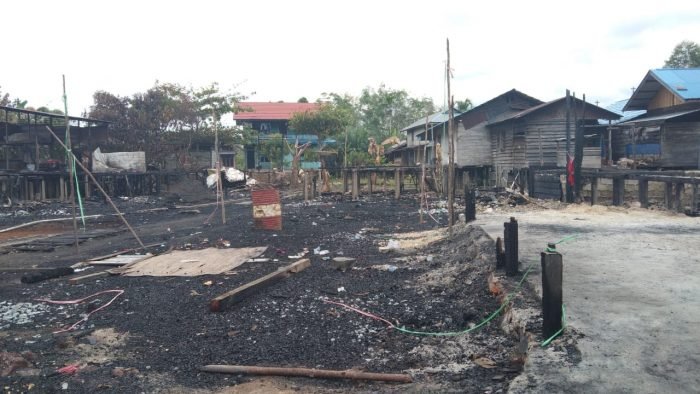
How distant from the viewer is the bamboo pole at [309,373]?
4488 mm

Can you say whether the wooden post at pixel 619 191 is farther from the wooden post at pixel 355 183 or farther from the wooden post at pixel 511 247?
the wooden post at pixel 355 183

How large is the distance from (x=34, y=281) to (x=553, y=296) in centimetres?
804

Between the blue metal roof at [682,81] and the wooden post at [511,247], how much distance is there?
1820cm

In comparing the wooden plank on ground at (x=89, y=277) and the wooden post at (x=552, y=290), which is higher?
the wooden post at (x=552, y=290)

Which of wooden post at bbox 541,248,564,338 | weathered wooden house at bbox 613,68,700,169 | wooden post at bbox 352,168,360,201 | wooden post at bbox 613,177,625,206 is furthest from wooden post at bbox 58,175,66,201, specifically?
wooden post at bbox 541,248,564,338

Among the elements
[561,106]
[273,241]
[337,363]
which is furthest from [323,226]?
[561,106]

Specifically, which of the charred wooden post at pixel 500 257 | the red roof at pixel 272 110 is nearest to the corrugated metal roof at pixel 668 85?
the charred wooden post at pixel 500 257

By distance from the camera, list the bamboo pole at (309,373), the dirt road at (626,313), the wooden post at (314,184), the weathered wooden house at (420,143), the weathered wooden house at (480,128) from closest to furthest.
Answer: the dirt road at (626,313) < the bamboo pole at (309,373) < the wooden post at (314,184) < the weathered wooden house at (480,128) < the weathered wooden house at (420,143)

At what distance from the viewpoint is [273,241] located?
1229cm

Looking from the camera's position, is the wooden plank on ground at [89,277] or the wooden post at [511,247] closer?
the wooden post at [511,247]

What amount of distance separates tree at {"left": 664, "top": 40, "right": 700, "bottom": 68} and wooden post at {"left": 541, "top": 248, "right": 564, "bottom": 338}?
141ft

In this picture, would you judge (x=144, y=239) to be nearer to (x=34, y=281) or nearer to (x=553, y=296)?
(x=34, y=281)

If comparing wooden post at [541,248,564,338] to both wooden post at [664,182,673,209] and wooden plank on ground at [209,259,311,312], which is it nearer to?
wooden plank on ground at [209,259,311,312]

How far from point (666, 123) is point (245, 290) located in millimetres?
19253
